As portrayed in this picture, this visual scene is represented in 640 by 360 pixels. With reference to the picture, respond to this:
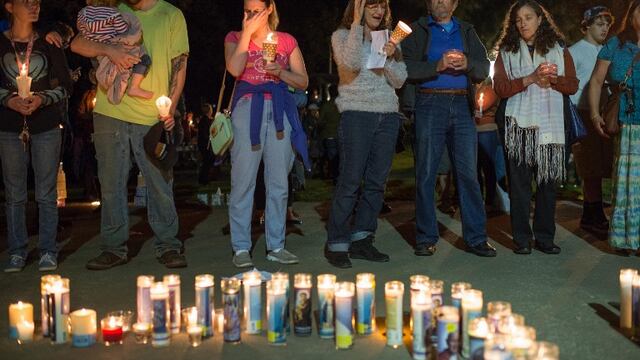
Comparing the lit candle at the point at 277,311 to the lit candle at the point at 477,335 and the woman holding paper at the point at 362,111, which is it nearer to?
the lit candle at the point at 477,335

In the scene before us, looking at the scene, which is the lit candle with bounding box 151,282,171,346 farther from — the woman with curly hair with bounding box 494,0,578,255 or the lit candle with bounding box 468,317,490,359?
the woman with curly hair with bounding box 494,0,578,255

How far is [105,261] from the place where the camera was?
6.62 meters

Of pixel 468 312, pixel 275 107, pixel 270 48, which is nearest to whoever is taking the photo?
pixel 468 312

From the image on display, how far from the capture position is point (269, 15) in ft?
21.6

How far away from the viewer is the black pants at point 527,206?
7.16 meters

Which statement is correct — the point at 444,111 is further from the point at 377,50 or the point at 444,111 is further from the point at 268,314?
the point at 268,314

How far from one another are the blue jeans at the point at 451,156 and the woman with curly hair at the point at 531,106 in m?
0.36

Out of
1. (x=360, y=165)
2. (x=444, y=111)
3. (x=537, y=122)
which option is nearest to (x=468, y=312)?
(x=360, y=165)

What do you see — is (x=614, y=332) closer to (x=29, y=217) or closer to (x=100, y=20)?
(x=100, y=20)

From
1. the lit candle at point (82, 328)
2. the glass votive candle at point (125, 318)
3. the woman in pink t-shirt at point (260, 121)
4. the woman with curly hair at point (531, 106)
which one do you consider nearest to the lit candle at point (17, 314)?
the lit candle at point (82, 328)

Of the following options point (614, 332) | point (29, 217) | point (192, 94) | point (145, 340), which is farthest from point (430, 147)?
point (192, 94)

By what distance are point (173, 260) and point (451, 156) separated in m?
2.53

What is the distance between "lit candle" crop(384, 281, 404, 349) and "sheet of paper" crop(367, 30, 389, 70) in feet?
8.32

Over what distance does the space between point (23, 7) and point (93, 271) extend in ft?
6.98
